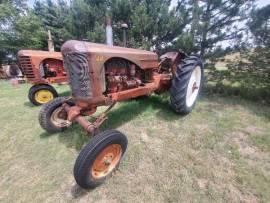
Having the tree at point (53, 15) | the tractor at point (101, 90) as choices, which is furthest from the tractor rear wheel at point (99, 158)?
the tree at point (53, 15)

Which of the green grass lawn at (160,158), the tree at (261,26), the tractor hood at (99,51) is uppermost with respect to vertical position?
the tree at (261,26)

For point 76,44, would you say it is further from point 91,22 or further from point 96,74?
point 91,22

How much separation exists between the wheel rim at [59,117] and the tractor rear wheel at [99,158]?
126 cm

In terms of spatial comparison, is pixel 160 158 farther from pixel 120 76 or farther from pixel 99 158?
pixel 120 76

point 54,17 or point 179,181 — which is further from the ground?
point 54,17

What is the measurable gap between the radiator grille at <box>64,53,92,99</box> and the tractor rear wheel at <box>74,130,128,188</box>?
0.64m

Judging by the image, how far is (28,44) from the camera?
14.1m

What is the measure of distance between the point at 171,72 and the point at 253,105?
190 cm

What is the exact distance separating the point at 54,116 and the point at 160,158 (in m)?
1.82

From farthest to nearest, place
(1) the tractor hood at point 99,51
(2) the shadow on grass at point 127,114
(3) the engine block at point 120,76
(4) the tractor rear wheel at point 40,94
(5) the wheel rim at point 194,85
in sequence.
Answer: (4) the tractor rear wheel at point 40,94 → (5) the wheel rim at point 194,85 → (2) the shadow on grass at point 127,114 → (3) the engine block at point 120,76 → (1) the tractor hood at point 99,51

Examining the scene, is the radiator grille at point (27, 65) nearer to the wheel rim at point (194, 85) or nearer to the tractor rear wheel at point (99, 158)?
the tractor rear wheel at point (99, 158)

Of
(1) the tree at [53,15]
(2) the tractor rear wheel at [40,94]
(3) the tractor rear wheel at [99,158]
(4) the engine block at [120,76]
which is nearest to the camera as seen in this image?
(3) the tractor rear wheel at [99,158]

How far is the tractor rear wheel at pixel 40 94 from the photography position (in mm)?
4832

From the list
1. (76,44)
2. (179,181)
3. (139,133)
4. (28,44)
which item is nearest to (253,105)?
(139,133)
